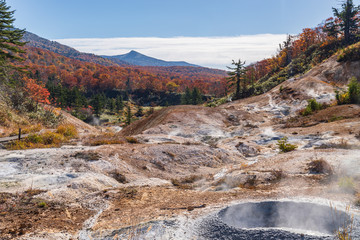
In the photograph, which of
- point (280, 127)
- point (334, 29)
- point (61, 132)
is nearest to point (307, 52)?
point (334, 29)

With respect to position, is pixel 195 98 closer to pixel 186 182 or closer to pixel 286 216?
pixel 186 182

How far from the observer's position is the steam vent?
12.8ft

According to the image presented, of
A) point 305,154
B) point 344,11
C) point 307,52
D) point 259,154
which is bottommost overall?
point 259,154

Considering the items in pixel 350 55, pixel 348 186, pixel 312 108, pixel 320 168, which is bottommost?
pixel 320 168

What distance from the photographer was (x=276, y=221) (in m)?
4.71

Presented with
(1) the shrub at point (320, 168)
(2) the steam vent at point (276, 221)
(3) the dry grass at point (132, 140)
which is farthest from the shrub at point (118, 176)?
(1) the shrub at point (320, 168)

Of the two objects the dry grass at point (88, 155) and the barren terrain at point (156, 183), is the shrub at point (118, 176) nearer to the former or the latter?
the barren terrain at point (156, 183)

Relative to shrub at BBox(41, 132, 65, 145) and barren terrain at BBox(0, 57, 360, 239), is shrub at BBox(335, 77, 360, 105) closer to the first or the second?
barren terrain at BBox(0, 57, 360, 239)

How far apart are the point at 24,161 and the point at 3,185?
2418 millimetres

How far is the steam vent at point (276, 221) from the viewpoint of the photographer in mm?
3910

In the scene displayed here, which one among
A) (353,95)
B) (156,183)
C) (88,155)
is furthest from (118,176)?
(353,95)

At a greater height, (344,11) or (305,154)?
(344,11)

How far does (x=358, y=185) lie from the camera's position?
19.1 ft

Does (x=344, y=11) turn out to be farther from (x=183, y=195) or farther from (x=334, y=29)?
(x=183, y=195)
